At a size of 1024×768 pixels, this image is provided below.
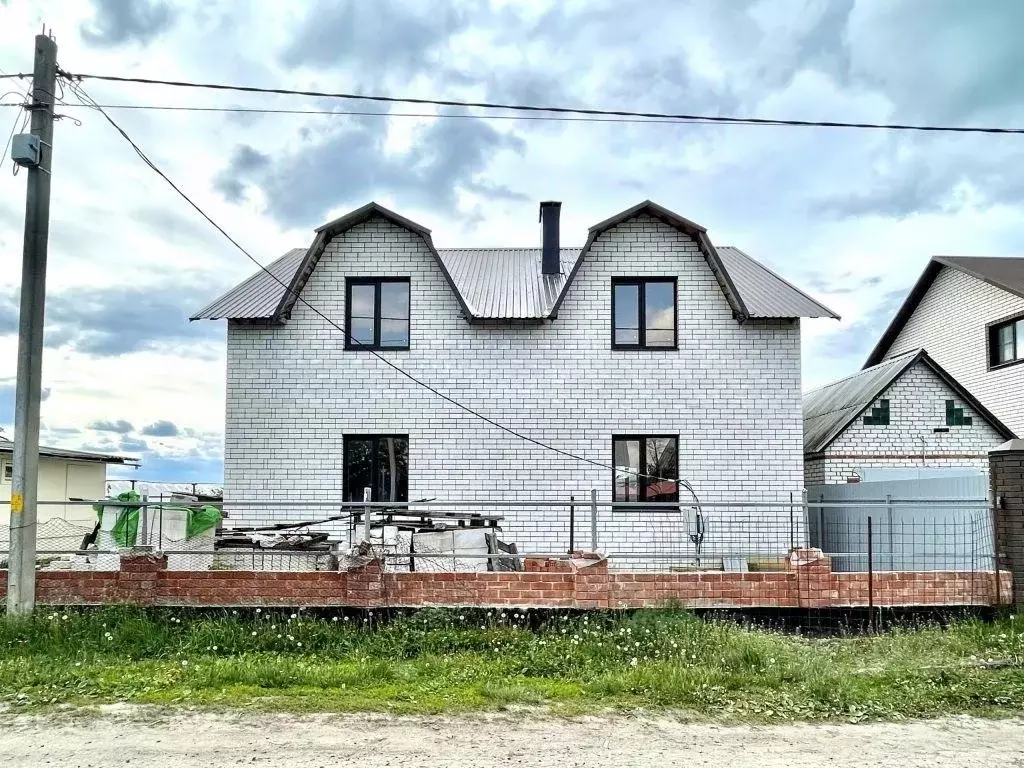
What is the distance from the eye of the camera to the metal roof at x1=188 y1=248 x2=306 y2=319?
13500 mm

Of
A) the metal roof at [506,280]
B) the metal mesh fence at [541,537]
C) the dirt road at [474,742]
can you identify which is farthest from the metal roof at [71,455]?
the dirt road at [474,742]

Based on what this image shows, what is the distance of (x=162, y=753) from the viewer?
4883mm

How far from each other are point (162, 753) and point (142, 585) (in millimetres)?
3573

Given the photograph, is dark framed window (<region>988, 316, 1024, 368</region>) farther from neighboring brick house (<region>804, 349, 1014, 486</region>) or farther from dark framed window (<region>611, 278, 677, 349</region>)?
dark framed window (<region>611, 278, 677, 349</region>)

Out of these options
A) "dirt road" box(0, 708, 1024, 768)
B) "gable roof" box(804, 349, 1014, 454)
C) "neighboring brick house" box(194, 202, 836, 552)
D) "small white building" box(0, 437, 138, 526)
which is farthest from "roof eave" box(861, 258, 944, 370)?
"small white building" box(0, 437, 138, 526)

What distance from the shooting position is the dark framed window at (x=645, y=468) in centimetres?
1377

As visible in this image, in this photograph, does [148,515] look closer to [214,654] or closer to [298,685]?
[214,654]

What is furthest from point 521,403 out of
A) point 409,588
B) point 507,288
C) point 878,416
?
point 878,416

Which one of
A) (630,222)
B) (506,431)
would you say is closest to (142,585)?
(506,431)

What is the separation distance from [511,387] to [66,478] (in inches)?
651

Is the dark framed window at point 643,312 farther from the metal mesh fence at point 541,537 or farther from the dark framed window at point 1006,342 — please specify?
the dark framed window at point 1006,342

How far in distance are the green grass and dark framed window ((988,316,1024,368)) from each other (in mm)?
12069

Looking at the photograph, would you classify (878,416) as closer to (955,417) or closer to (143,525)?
(955,417)

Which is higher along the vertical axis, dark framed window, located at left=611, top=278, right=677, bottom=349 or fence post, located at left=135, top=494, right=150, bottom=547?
dark framed window, located at left=611, top=278, right=677, bottom=349
